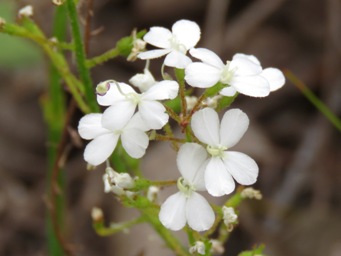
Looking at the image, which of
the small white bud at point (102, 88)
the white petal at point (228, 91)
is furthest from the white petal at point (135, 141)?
the white petal at point (228, 91)

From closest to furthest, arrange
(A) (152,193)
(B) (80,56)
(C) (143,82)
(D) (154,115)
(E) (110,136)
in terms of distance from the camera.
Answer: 1. (D) (154,115)
2. (E) (110,136)
3. (C) (143,82)
4. (B) (80,56)
5. (A) (152,193)

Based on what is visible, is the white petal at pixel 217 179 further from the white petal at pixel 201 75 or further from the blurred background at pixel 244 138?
the blurred background at pixel 244 138

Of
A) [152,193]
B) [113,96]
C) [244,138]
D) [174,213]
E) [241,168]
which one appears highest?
[113,96]

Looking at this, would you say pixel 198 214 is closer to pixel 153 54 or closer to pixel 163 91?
pixel 163 91

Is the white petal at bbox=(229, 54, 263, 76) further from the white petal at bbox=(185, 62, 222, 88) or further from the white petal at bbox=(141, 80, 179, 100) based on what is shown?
the white petal at bbox=(141, 80, 179, 100)

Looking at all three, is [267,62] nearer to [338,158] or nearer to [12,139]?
[338,158]

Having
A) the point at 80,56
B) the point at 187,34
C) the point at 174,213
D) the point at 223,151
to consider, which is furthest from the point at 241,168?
the point at 80,56
